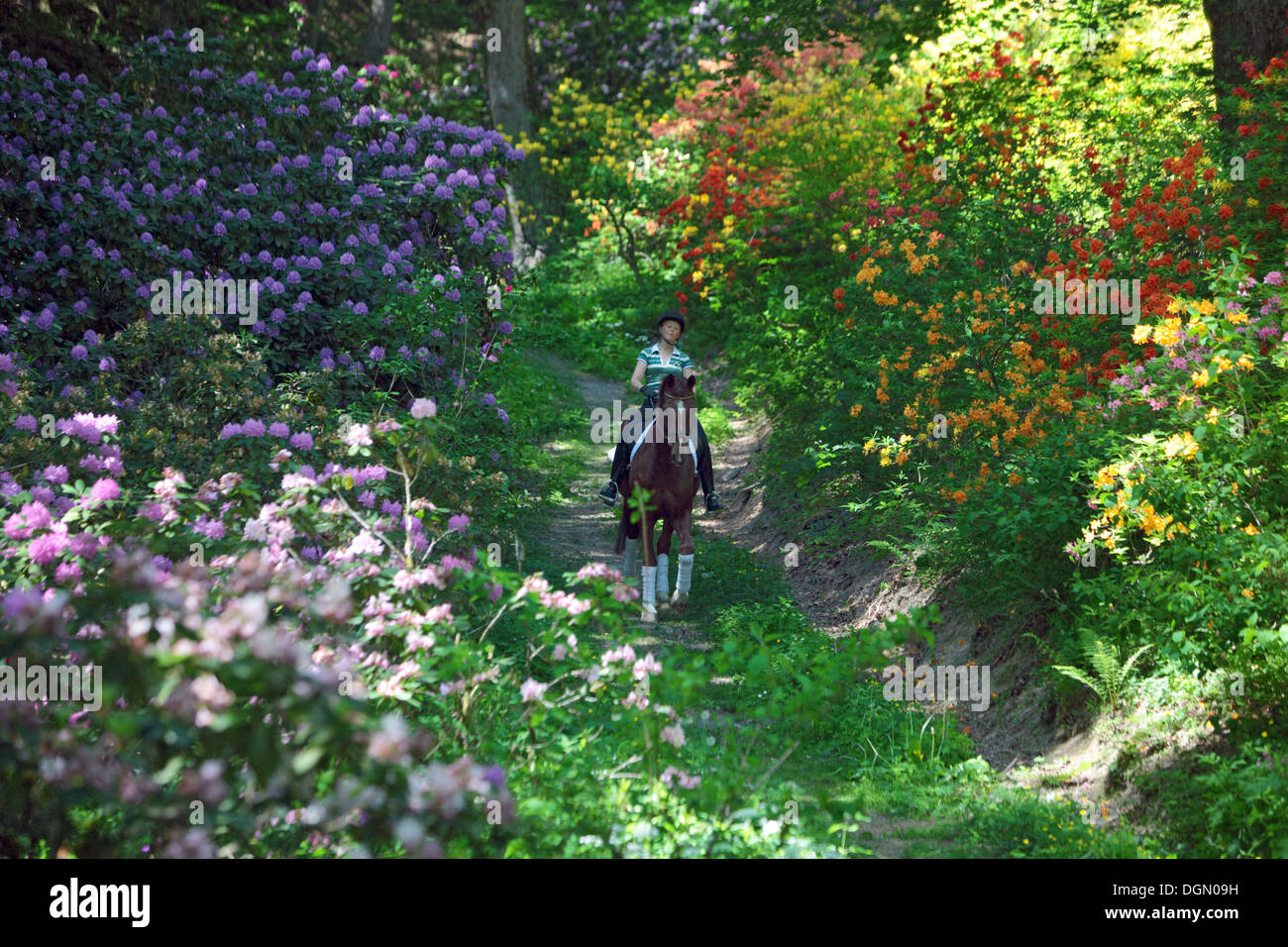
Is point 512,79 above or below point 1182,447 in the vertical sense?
above

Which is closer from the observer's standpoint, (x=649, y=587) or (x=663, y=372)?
(x=649, y=587)

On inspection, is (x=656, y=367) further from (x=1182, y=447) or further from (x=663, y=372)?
(x=1182, y=447)

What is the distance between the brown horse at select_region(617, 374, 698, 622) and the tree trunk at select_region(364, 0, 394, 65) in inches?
565

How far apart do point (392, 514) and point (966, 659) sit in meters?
3.80

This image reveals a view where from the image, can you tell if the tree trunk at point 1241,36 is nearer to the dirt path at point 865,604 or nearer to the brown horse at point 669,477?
the dirt path at point 865,604

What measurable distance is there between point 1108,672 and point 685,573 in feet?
11.7

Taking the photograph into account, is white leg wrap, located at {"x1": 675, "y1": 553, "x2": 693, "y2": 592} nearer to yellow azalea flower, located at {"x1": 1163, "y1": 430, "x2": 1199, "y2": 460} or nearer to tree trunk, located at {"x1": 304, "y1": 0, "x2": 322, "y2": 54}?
yellow azalea flower, located at {"x1": 1163, "y1": 430, "x2": 1199, "y2": 460}

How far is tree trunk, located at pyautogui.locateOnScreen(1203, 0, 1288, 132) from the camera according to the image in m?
9.67

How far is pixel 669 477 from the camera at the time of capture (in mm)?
8180

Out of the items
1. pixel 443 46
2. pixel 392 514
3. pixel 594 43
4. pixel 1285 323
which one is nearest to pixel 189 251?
pixel 392 514

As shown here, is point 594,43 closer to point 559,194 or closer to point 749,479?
point 559,194

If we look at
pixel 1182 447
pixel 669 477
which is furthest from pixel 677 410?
pixel 1182 447

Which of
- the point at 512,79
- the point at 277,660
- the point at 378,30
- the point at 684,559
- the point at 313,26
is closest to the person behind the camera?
the point at 277,660

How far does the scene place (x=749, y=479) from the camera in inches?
481
